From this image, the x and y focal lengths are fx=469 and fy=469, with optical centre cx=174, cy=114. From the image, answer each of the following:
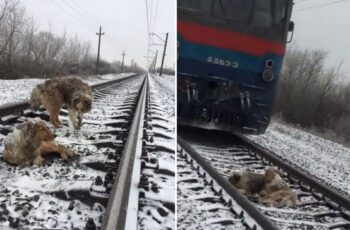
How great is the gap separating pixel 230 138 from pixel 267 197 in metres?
2.63

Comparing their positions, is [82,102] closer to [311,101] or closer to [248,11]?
[248,11]

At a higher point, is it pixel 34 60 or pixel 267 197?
pixel 34 60

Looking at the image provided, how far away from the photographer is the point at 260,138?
8.43 m

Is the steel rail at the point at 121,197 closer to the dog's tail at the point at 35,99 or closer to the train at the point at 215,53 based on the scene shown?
the train at the point at 215,53

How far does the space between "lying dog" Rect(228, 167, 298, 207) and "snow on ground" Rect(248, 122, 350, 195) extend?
1.98 metres

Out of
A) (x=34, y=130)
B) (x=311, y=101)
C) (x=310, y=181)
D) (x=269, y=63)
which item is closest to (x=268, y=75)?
(x=269, y=63)

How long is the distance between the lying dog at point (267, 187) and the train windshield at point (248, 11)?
1291 millimetres

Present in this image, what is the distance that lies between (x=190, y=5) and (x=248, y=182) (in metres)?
2.15

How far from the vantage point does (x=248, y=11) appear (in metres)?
2.33

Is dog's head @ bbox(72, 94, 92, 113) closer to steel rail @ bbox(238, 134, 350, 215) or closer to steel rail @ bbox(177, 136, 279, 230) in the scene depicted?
steel rail @ bbox(177, 136, 279, 230)

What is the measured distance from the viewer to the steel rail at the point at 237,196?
108 inches

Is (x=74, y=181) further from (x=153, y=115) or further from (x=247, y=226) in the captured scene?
(x=153, y=115)

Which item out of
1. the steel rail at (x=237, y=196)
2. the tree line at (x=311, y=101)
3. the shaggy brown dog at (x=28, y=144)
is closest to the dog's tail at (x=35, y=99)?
the steel rail at (x=237, y=196)

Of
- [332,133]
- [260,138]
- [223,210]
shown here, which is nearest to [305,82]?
[332,133]
